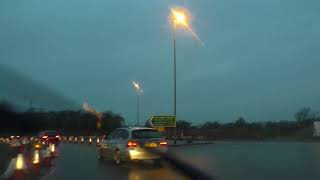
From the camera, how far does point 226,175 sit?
56.6 feet

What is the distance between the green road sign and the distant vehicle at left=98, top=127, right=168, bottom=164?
27478 millimetres

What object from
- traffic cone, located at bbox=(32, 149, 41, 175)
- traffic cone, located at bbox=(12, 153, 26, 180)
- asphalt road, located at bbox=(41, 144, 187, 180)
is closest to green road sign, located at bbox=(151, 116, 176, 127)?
asphalt road, located at bbox=(41, 144, 187, 180)

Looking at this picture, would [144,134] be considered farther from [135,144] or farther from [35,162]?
[35,162]

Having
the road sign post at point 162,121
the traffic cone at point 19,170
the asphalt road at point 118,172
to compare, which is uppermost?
the road sign post at point 162,121

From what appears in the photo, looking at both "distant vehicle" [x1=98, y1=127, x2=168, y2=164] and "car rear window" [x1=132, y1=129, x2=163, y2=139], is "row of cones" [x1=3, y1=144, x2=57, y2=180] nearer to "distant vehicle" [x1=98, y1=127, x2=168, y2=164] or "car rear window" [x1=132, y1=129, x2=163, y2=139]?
"distant vehicle" [x1=98, y1=127, x2=168, y2=164]

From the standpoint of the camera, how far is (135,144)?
72.4 ft

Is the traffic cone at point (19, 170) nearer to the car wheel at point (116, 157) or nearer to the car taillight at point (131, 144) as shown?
the car taillight at point (131, 144)

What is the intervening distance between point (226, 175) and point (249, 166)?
13.3 feet

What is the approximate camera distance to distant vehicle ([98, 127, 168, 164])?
21.9 metres

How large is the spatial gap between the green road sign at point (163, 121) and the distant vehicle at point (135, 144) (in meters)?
27.5

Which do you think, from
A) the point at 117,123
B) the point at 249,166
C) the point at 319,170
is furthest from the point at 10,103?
the point at 117,123

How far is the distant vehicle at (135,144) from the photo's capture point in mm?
21906

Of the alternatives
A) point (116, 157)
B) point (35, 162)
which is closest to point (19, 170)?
point (35, 162)

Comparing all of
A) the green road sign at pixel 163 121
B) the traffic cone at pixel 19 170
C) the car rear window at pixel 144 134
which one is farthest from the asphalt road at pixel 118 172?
the green road sign at pixel 163 121
